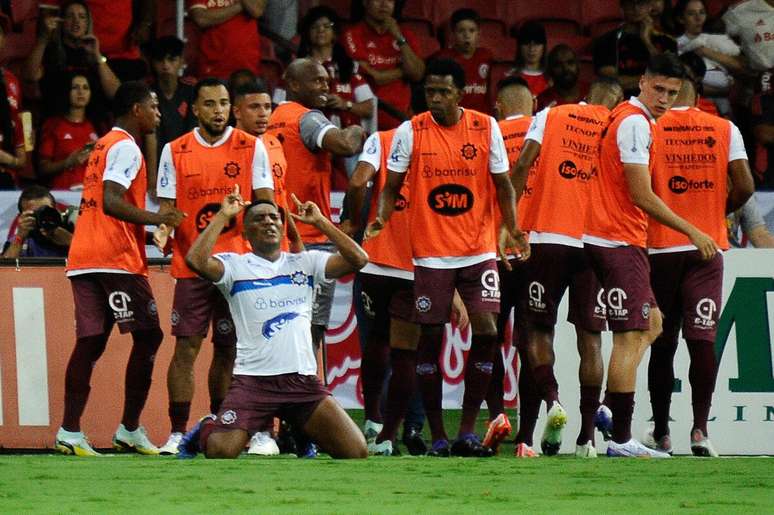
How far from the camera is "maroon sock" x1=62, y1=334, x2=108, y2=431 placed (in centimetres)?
1006

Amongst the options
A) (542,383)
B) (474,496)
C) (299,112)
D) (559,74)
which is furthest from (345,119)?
(474,496)

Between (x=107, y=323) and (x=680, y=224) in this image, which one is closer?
(x=680, y=224)

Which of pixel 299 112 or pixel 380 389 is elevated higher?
pixel 299 112

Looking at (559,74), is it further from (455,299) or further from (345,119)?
(455,299)

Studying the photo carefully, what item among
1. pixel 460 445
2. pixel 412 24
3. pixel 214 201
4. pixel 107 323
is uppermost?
pixel 412 24

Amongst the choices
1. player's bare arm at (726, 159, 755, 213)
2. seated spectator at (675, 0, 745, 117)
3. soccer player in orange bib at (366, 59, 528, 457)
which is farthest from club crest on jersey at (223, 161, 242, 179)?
seated spectator at (675, 0, 745, 117)

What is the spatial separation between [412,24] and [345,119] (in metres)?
2.38

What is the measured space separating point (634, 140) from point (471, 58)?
616 cm

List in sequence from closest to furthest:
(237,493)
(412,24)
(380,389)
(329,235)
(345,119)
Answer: (237,493)
(329,235)
(380,389)
(345,119)
(412,24)

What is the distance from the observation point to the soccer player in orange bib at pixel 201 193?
9.92m

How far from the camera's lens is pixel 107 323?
33.4 feet

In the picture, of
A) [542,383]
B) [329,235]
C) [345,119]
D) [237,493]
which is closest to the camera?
[237,493]

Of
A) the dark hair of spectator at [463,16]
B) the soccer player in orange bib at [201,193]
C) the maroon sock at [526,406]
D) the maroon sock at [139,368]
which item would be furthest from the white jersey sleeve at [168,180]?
the dark hair of spectator at [463,16]

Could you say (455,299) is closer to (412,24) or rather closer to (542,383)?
(542,383)
